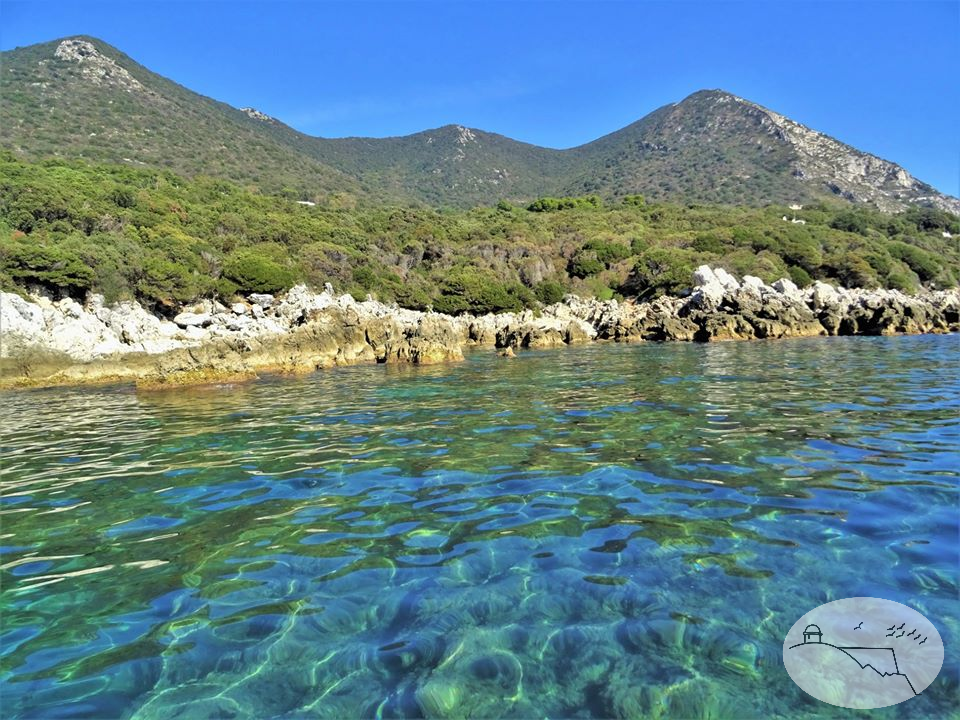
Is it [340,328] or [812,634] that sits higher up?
[340,328]

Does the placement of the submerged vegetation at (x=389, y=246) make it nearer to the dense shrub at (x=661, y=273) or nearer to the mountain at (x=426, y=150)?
the dense shrub at (x=661, y=273)

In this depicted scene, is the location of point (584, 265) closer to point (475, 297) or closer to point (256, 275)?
point (475, 297)

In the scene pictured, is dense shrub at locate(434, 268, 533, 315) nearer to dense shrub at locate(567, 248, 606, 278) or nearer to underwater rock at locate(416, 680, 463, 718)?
dense shrub at locate(567, 248, 606, 278)

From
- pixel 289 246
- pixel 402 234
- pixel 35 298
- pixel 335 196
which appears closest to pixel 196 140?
pixel 335 196

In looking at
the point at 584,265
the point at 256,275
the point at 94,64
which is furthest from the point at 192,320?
the point at 94,64

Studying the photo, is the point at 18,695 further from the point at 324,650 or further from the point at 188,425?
the point at 188,425

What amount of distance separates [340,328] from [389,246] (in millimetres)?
34404

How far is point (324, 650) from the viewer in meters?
3.66

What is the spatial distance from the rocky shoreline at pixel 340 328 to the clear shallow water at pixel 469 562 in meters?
14.9

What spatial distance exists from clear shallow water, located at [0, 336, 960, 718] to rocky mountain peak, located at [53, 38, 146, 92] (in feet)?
448

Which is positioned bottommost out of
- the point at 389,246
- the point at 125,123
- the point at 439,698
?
the point at 439,698

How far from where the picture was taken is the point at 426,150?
166 meters

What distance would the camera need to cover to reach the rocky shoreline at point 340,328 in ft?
79.4

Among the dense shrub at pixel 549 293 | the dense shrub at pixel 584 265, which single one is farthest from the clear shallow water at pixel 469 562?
the dense shrub at pixel 584 265
